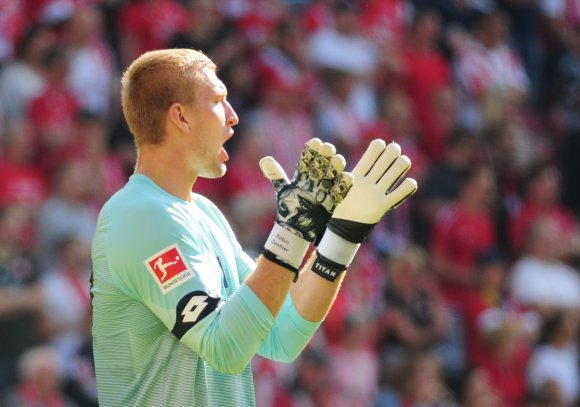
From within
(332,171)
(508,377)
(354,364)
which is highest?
(332,171)

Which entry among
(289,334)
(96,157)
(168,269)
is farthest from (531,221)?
(168,269)

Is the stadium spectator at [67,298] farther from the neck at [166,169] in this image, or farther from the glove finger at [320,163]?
the glove finger at [320,163]

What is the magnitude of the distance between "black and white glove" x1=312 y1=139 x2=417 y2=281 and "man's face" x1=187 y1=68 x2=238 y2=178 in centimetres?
41

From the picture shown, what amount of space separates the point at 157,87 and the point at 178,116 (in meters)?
0.11

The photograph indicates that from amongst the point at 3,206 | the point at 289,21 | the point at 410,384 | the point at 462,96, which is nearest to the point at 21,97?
the point at 3,206

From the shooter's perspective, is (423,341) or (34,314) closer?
(34,314)

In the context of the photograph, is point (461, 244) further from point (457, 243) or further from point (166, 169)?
point (166, 169)

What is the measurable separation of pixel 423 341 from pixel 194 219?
6.17m

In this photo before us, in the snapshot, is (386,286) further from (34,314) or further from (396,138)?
(34,314)

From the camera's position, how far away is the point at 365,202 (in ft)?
12.8

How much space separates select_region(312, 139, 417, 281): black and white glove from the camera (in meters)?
3.92

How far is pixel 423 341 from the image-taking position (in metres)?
9.86

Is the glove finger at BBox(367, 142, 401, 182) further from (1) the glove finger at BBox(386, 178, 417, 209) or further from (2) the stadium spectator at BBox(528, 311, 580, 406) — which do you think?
(2) the stadium spectator at BBox(528, 311, 580, 406)

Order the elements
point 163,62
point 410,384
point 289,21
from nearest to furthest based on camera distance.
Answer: point 163,62, point 410,384, point 289,21
